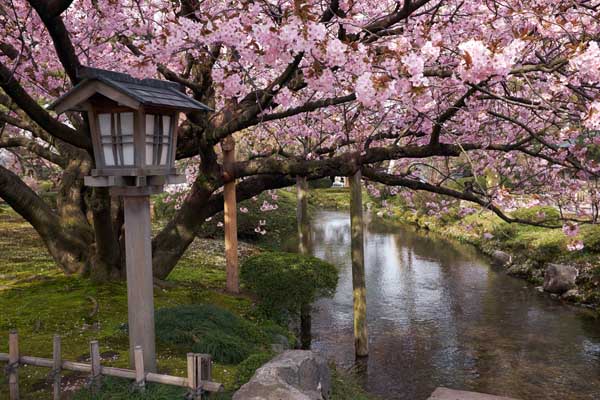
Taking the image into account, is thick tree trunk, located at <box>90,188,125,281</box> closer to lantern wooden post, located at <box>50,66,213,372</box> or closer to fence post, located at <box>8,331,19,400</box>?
fence post, located at <box>8,331,19,400</box>

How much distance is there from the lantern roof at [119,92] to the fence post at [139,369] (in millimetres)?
1849

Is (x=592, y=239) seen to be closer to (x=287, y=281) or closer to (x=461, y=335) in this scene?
(x=461, y=335)

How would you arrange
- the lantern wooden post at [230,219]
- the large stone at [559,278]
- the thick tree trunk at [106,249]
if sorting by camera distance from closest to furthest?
the thick tree trunk at [106,249], the lantern wooden post at [230,219], the large stone at [559,278]

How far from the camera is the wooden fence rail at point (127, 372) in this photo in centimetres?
390

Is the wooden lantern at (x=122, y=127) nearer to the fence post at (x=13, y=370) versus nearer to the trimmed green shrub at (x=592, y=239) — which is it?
the fence post at (x=13, y=370)

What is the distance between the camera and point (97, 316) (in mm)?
7199

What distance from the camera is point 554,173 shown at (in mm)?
9281

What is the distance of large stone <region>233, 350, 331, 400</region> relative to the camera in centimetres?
377

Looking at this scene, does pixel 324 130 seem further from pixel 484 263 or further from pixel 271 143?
pixel 484 263

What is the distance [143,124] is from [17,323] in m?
4.50

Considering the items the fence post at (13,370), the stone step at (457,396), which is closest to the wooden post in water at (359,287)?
the stone step at (457,396)

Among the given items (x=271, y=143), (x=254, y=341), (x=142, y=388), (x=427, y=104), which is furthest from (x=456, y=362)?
(x=271, y=143)

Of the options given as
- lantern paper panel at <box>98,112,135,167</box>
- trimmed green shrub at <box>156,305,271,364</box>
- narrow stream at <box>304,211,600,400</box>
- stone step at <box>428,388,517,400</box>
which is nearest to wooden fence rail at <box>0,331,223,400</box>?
lantern paper panel at <box>98,112,135,167</box>

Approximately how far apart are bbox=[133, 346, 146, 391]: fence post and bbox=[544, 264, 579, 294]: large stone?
11.3m
